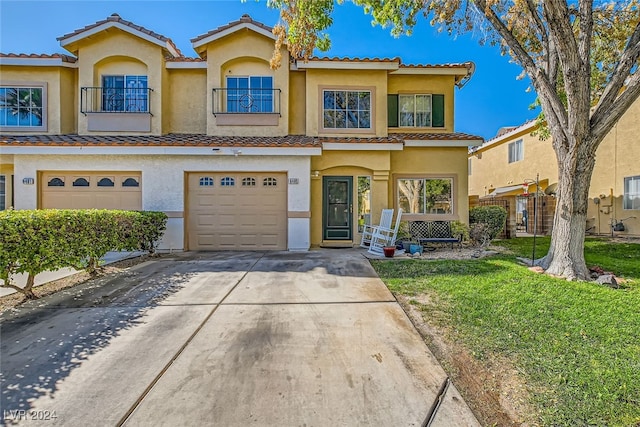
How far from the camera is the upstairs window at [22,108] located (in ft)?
40.7

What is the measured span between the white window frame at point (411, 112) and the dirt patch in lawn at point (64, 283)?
34.2 ft

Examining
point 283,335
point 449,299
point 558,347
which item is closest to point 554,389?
point 558,347

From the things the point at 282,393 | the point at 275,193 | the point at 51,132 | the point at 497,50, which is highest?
the point at 497,50

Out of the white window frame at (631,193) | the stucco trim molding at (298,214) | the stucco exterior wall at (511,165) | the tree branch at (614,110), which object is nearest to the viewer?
the tree branch at (614,110)

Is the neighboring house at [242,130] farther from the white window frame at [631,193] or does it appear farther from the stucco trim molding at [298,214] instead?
the white window frame at [631,193]

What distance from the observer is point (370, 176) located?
12.4 metres

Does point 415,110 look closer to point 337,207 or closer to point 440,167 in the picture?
point 440,167

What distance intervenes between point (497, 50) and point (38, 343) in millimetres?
12831

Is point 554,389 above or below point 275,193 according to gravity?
below

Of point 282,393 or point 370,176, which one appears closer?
point 282,393

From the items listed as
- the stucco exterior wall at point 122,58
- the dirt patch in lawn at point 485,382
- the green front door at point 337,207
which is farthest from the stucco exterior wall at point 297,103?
the dirt patch in lawn at point 485,382

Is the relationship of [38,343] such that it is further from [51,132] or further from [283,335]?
[51,132]

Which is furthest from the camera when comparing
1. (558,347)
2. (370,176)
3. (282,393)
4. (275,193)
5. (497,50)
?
(370,176)

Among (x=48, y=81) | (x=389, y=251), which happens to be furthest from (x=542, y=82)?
(x=48, y=81)
